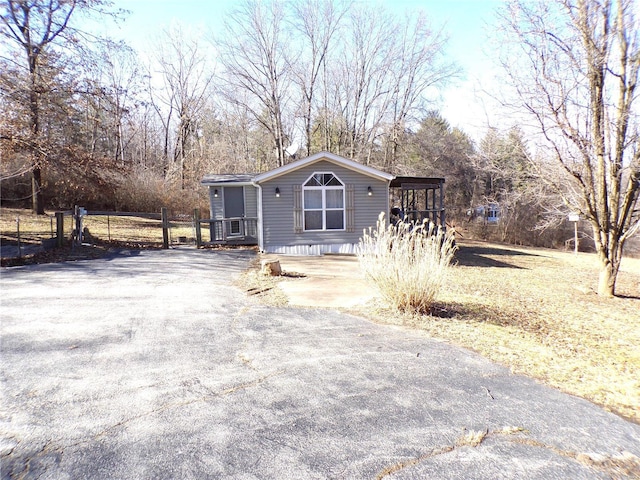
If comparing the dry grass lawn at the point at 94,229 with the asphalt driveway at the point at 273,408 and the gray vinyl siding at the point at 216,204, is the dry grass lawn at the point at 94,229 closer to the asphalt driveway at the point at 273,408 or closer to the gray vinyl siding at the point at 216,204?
the gray vinyl siding at the point at 216,204

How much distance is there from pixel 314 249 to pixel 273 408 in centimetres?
947

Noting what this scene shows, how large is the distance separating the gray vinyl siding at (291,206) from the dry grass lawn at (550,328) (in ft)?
10.9

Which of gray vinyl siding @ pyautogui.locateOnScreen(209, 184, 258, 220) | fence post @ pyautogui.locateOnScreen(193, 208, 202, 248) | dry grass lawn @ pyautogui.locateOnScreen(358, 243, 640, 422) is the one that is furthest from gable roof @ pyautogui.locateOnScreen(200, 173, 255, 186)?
dry grass lawn @ pyautogui.locateOnScreen(358, 243, 640, 422)

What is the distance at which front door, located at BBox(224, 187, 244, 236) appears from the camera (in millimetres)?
14227

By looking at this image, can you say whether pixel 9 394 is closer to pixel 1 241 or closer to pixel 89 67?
pixel 1 241

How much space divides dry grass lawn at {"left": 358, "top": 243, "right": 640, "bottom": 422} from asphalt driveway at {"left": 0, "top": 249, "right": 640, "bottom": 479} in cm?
38

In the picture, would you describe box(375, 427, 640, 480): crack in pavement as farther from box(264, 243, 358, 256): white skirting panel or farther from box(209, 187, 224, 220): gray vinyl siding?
box(209, 187, 224, 220): gray vinyl siding

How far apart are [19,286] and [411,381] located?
6.64 meters

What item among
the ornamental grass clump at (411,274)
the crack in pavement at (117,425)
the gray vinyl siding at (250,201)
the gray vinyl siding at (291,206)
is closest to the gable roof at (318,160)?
the gray vinyl siding at (291,206)

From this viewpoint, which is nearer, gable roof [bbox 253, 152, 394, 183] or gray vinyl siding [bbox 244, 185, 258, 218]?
gable roof [bbox 253, 152, 394, 183]

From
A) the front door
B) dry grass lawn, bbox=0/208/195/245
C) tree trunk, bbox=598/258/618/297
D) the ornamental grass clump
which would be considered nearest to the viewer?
the ornamental grass clump

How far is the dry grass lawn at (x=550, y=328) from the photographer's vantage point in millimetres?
3488

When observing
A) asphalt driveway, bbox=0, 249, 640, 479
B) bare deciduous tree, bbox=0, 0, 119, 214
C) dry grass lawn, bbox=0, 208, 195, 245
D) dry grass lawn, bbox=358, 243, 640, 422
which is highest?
bare deciduous tree, bbox=0, 0, 119, 214

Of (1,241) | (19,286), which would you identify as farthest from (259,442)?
(1,241)
